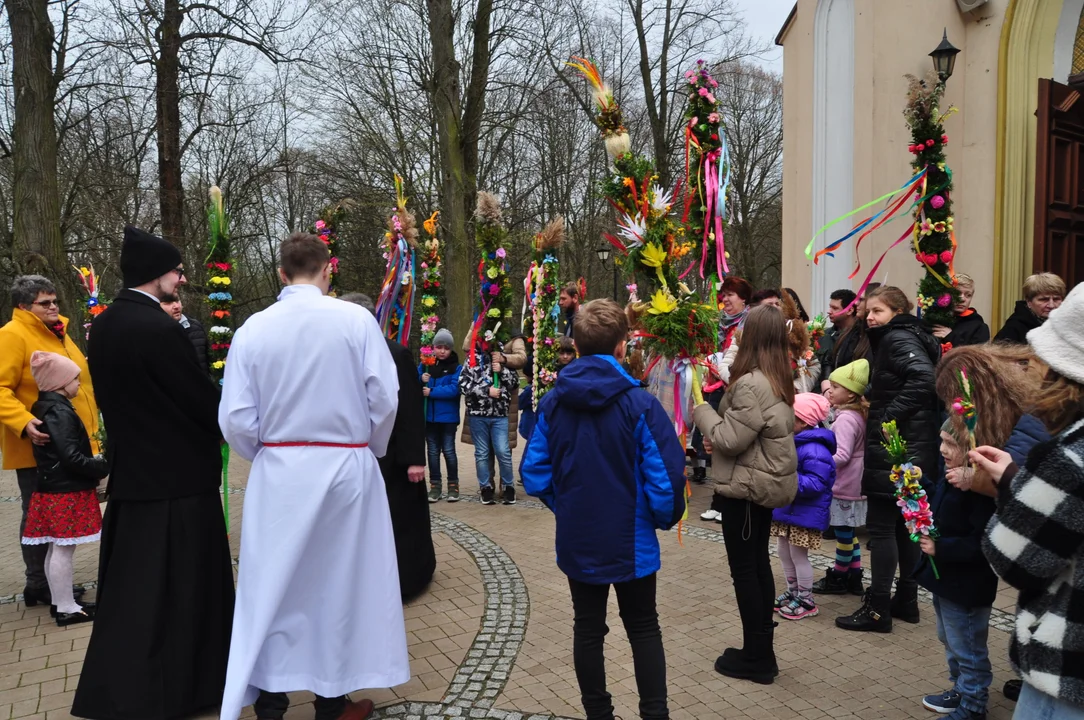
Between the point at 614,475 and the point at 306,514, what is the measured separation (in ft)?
4.33

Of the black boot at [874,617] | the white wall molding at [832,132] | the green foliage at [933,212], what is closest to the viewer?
the black boot at [874,617]

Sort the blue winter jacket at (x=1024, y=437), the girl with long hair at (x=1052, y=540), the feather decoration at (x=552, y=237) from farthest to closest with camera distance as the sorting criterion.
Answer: the feather decoration at (x=552, y=237)
the blue winter jacket at (x=1024, y=437)
the girl with long hair at (x=1052, y=540)

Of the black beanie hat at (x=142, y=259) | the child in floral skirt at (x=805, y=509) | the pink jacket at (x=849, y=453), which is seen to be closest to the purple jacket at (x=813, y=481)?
the child in floral skirt at (x=805, y=509)

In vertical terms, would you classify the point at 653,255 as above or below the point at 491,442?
above

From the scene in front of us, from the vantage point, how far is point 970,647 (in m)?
3.39

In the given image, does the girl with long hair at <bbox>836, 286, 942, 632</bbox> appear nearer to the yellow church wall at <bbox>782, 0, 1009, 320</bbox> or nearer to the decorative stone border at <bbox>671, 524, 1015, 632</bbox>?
the decorative stone border at <bbox>671, 524, 1015, 632</bbox>

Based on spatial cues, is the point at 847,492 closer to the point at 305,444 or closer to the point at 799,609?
the point at 799,609

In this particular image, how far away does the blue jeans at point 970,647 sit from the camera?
133 inches

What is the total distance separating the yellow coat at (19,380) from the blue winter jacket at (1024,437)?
16.2 feet

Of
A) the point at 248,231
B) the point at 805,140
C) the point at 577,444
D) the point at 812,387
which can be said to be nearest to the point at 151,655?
the point at 577,444

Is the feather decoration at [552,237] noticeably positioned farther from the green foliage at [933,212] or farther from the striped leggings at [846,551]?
the striped leggings at [846,551]

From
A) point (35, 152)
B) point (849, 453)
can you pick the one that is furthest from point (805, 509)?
point (35, 152)

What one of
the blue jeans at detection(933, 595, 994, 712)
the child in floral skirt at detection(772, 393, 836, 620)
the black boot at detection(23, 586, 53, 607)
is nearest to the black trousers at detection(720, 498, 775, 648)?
the child in floral skirt at detection(772, 393, 836, 620)

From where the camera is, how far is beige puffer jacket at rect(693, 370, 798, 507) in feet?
12.6
